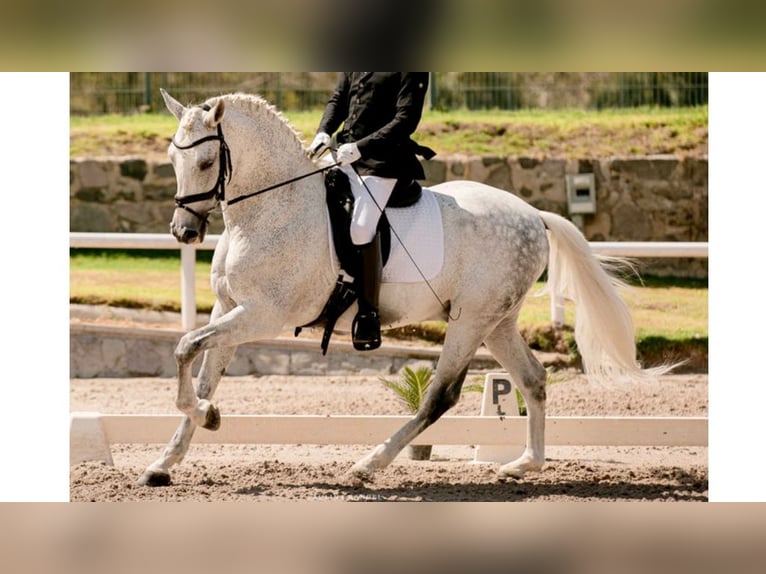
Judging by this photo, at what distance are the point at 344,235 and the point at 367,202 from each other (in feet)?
0.61

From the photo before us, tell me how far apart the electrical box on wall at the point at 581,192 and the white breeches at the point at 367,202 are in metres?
5.80

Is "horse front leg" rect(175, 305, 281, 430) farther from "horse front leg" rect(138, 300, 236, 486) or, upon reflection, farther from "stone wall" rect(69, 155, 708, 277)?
"stone wall" rect(69, 155, 708, 277)

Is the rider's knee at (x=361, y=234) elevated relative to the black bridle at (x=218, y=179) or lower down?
lower down

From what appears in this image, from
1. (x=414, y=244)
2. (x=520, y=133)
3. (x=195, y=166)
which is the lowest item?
(x=414, y=244)

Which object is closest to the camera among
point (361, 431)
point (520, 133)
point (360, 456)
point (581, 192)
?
point (361, 431)

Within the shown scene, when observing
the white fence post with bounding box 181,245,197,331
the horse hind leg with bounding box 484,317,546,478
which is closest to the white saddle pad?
the horse hind leg with bounding box 484,317,546,478

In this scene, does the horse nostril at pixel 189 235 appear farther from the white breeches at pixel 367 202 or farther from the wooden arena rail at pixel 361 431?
the wooden arena rail at pixel 361 431

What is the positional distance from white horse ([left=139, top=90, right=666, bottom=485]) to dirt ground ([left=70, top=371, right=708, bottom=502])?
0.21 meters

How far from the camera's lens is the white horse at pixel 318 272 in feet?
17.6

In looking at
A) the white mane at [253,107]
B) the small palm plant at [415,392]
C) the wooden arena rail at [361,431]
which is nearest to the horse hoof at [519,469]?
the wooden arena rail at [361,431]

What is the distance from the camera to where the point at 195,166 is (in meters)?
5.30

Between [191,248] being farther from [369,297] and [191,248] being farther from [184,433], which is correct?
[369,297]

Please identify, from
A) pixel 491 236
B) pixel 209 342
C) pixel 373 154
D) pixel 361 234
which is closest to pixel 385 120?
pixel 373 154
